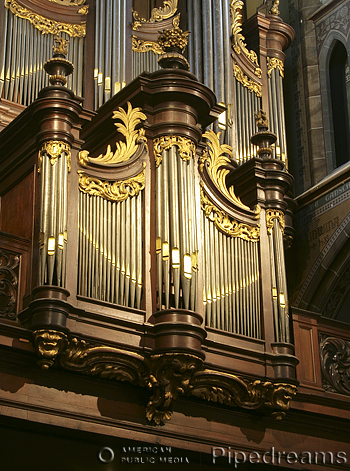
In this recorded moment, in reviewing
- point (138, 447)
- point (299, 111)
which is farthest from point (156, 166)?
point (299, 111)

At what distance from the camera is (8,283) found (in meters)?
9.46

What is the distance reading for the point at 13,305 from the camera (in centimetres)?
942

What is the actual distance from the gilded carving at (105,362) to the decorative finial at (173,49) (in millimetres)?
3777

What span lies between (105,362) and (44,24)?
257 inches

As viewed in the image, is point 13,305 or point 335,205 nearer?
point 13,305

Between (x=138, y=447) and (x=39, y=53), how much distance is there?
6555 mm

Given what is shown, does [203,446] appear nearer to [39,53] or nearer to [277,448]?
[277,448]

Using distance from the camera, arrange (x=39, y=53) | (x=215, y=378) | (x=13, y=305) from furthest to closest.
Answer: (x=39, y=53)
(x=215, y=378)
(x=13, y=305)

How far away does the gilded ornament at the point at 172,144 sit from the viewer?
418 inches

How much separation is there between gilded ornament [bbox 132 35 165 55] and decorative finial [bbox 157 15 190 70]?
2932mm

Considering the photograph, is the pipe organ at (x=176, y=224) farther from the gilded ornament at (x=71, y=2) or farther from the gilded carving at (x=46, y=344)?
the gilded ornament at (x=71, y=2)

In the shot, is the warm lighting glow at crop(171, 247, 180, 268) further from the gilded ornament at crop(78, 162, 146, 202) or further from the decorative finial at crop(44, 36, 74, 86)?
the decorative finial at crop(44, 36, 74, 86)

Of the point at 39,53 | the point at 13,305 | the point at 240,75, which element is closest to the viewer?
the point at 13,305

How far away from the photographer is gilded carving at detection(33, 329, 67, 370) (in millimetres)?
8930
